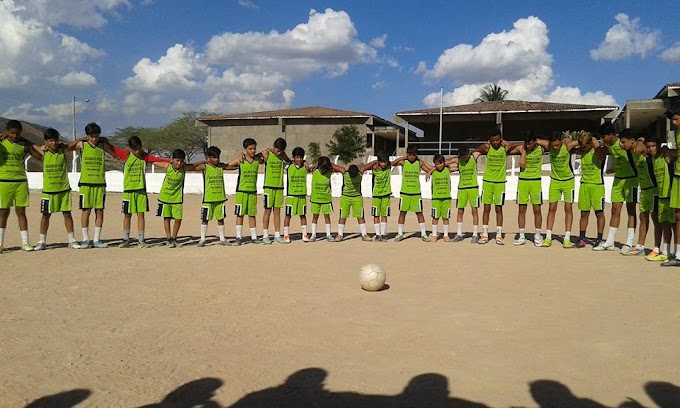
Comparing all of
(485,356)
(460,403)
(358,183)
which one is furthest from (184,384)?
(358,183)

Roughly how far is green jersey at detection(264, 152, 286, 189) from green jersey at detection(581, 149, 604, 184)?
567 cm

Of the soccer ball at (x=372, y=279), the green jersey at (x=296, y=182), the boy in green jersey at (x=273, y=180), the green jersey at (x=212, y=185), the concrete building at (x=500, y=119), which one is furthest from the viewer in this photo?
the concrete building at (x=500, y=119)

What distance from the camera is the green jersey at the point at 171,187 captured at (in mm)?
9570

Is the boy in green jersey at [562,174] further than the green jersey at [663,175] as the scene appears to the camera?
Yes

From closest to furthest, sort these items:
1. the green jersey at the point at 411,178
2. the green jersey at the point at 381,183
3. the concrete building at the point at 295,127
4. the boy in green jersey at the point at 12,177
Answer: the boy in green jersey at the point at 12,177, the green jersey at the point at 411,178, the green jersey at the point at 381,183, the concrete building at the point at 295,127

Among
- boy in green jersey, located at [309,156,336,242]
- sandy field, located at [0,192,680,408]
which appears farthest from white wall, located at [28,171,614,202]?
sandy field, located at [0,192,680,408]

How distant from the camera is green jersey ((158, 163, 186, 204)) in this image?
957 cm

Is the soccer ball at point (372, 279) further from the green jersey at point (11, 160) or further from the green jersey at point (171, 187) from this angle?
the green jersey at point (11, 160)

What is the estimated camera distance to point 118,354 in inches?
150

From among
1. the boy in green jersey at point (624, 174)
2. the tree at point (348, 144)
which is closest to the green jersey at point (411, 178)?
the boy in green jersey at point (624, 174)

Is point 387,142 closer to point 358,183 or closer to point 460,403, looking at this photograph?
point 358,183

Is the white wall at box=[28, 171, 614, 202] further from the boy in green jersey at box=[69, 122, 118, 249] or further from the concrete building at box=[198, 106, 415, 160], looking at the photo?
the concrete building at box=[198, 106, 415, 160]

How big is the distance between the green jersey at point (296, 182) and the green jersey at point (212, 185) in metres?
1.36

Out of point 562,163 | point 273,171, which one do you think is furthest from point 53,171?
point 562,163
